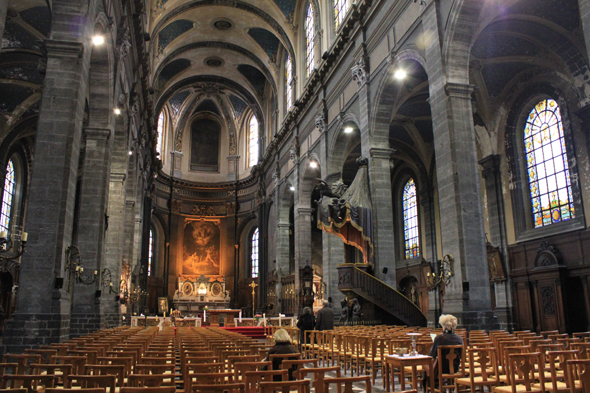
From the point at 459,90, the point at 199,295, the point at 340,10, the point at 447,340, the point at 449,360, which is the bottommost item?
the point at 449,360

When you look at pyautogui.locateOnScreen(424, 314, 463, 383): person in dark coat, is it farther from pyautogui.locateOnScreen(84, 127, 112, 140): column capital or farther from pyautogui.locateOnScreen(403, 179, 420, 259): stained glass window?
pyautogui.locateOnScreen(403, 179, 420, 259): stained glass window

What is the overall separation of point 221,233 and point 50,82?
29.1 m

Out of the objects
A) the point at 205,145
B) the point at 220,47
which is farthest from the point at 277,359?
the point at 205,145

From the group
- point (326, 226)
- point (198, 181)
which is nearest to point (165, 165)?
point (198, 181)

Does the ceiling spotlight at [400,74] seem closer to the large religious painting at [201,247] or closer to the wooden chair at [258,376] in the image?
the wooden chair at [258,376]

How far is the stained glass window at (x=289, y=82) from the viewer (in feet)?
95.0

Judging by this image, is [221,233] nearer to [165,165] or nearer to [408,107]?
[165,165]

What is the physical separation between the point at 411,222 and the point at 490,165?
825 centimetres

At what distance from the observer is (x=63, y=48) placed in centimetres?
1104

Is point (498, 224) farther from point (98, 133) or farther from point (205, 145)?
point (205, 145)

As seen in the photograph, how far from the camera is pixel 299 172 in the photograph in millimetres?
26188

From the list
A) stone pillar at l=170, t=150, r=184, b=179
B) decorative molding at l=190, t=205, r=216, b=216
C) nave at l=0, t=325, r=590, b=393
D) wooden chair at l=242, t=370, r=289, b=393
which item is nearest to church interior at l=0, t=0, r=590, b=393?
A: nave at l=0, t=325, r=590, b=393

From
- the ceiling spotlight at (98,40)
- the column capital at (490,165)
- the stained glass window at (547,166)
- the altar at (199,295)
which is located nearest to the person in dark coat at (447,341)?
the ceiling spotlight at (98,40)

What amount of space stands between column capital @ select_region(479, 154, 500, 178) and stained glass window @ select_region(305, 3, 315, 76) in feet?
32.3
